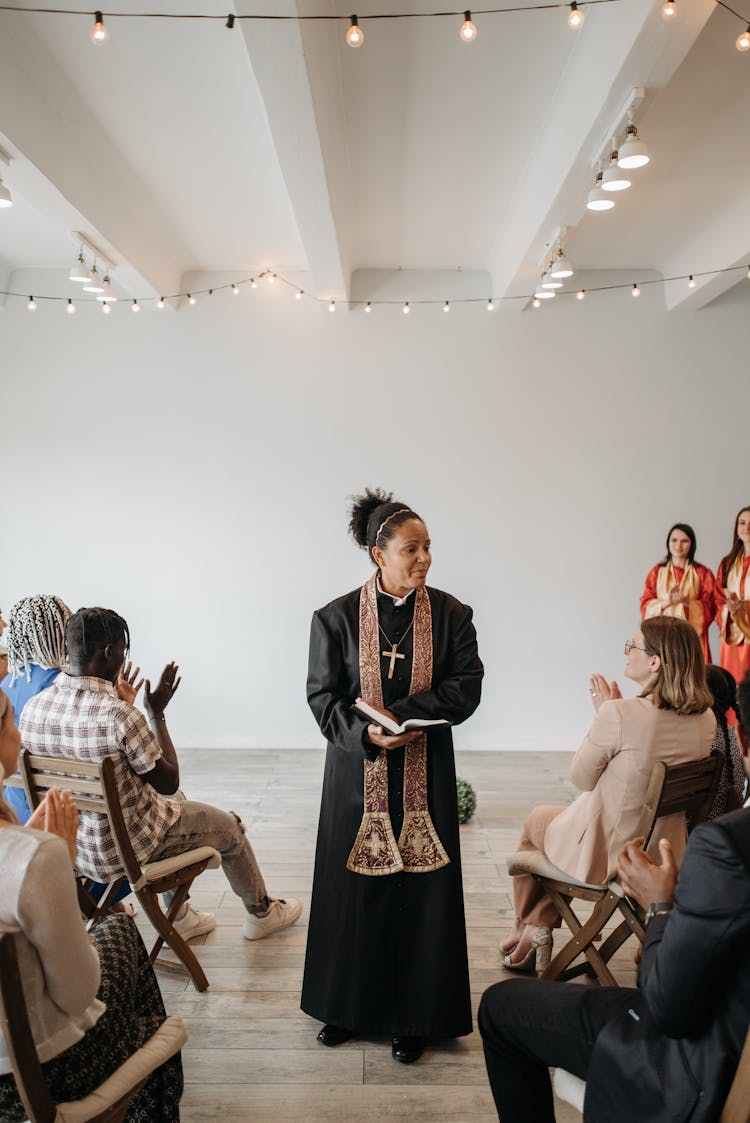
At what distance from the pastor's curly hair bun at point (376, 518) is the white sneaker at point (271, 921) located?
1618mm

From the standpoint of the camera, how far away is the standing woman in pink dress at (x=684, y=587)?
560 cm

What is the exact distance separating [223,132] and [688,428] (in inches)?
158

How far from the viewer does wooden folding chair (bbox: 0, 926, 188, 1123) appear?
50.0 inches

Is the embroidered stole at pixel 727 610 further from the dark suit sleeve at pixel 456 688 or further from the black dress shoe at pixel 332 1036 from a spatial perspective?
the black dress shoe at pixel 332 1036

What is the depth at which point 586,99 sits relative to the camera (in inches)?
129

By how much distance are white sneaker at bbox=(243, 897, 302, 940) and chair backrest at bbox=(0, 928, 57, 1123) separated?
1.87 metres

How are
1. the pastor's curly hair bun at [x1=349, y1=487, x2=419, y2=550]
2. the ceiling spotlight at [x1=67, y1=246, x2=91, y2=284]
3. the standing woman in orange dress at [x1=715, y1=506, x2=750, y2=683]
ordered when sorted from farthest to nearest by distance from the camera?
the standing woman in orange dress at [x1=715, y1=506, x2=750, y2=683], the ceiling spotlight at [x1=67, y1=246, x2=91, y2=284], the pastor's curly hair bun at [x1=349, y1=487, x2=419, y2=550]

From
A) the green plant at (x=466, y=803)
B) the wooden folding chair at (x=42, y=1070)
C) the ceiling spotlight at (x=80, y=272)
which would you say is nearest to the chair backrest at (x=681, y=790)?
the wooden folding chair at (x=42, y=1070)

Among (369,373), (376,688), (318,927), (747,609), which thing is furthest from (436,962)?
(369,373)

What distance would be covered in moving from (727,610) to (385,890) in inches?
150

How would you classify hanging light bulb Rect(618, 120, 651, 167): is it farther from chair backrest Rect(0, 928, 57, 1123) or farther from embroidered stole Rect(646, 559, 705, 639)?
embroidered stole Rect(646, 559, 705, 639)

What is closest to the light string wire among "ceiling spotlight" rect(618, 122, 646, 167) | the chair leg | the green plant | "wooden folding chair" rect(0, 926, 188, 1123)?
"ceiling spotlight" rect(618, 122, 646, 167)

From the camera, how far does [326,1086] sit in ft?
7.65

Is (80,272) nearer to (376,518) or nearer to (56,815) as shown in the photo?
(376,518)
